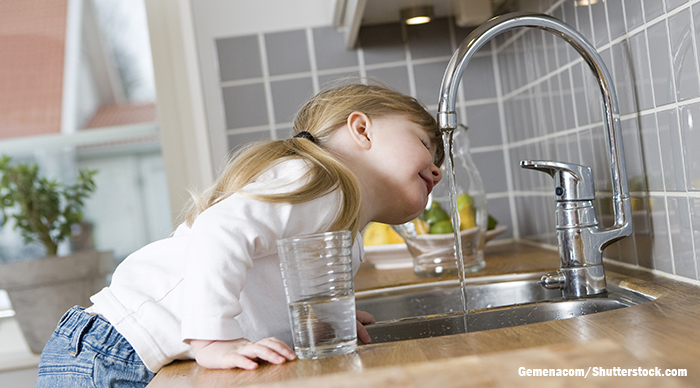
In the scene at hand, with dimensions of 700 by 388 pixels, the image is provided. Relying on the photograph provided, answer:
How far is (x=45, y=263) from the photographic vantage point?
1.56 m

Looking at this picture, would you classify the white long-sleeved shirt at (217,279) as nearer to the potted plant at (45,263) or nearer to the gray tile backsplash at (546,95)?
the gray tile backsplash at (546,95)

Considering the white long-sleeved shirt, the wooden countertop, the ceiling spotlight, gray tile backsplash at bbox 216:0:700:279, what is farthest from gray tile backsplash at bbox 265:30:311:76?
the wooden countertop

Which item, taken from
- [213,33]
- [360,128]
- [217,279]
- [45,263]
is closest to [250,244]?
[217,279]

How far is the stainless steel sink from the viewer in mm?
850

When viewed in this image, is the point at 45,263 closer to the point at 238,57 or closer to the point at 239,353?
the point at 238,57

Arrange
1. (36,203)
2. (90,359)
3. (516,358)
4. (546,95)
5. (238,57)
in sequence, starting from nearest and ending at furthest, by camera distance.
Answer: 1. (516,358)
2. (90,359)
3. (546,95)
4. (238,57)
5. (36,203)

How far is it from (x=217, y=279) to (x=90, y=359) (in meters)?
0.26

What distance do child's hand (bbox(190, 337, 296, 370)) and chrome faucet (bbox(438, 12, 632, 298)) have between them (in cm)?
37

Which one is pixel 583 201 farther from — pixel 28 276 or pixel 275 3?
pixel 28 276

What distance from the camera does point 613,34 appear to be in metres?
0.90

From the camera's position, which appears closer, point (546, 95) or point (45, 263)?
point (546, 95)

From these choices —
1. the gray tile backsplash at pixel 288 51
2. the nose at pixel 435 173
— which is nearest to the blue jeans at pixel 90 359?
the nose at pixel 435 173

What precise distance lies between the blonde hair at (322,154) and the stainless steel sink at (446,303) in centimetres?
17

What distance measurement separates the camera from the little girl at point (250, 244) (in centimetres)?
62
